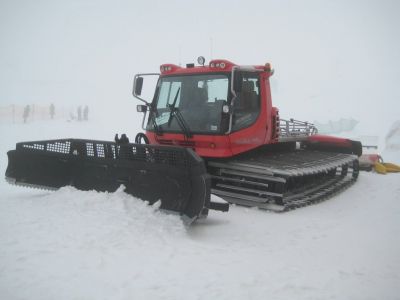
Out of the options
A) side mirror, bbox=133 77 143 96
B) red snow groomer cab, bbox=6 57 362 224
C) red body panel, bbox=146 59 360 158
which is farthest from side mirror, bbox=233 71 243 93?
side mirror, bbox=133 77 143 96

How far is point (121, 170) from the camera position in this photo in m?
5.22

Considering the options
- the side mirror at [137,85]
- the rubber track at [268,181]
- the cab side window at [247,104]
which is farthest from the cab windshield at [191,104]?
the rubber track at [268,181]

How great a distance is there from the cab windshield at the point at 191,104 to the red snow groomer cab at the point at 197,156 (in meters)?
0.02

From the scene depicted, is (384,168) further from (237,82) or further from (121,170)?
(121,170)

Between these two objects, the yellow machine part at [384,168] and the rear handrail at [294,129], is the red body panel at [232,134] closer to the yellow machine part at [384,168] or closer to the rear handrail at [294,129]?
the rear handrail at [294,129]

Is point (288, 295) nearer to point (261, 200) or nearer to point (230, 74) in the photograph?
point (261, 200)

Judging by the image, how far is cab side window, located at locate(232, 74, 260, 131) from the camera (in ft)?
21.5

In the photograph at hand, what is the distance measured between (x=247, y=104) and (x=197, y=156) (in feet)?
8.18

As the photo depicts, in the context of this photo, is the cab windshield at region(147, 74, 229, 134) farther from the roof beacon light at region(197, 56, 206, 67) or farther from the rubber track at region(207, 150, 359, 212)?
the rubber track at region(207, 150, 359, 212)

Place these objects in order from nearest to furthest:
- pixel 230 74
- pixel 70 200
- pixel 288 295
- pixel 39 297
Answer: pixel 39 297, pixel 288 295, pixel 70 200, pixel 230 74

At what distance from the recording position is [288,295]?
304cm

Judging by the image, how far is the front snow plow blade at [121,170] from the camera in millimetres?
4609

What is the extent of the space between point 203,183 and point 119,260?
149 centimetres

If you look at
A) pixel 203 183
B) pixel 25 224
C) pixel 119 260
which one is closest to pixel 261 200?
pixel 203 183
